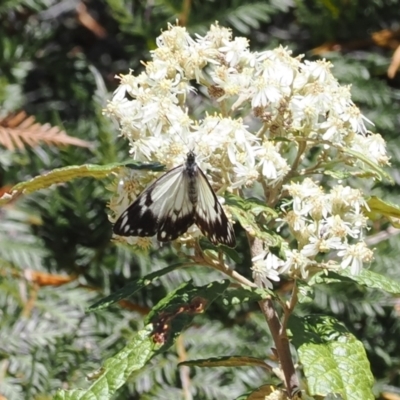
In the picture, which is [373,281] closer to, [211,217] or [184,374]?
[211,217]

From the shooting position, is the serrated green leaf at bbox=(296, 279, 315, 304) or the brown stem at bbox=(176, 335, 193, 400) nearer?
the serrated green leaf at bbox=(296, 279, 315, 304)

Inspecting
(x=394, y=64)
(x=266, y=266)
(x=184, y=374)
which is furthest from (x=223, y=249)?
(x=394, y=64)

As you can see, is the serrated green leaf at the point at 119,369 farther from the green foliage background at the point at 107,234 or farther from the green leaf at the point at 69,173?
the green foliage background at the point at 107,234

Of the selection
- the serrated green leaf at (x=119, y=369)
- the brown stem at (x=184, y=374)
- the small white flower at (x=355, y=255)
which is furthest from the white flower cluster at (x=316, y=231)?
the brown stem at (x=184, y=374)

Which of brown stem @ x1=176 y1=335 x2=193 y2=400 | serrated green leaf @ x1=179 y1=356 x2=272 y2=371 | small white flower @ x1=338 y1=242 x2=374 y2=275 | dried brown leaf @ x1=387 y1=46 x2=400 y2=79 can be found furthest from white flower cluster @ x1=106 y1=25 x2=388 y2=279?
dried brown leaf @ x1=387 y1=46 x2=400 y2=79

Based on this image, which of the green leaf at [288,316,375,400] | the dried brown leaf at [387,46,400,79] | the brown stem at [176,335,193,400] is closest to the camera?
the green leaf at [288,316,375,400]

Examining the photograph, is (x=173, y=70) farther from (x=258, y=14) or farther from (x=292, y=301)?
(x=258, y=14)

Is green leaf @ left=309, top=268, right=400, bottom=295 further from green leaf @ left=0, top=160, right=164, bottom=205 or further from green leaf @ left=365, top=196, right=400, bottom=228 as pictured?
green leaf @ left=0, top=160, right=164, bottom=205
